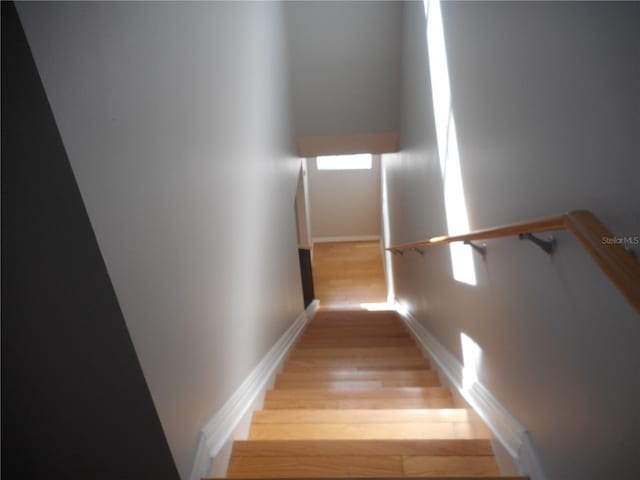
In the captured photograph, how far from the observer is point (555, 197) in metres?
0.95

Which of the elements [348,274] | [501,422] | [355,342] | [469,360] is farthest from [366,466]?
[348,274]

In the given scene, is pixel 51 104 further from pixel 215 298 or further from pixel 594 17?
pixel 594 17

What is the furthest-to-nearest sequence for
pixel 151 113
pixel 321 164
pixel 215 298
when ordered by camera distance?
pixel 321 164, pixel 215 298, pixel 151 113

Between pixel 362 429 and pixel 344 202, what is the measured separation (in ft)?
23.9

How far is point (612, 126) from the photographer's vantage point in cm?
74

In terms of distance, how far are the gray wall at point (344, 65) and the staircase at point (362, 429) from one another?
10.9 feet

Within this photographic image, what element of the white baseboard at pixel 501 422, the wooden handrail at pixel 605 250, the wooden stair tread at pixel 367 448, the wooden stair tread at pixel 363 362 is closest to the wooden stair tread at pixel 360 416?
the white baseboard at pixel 501 422

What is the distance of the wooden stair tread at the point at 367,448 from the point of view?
1.35 meters

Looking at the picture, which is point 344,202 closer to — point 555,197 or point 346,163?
point 346,163

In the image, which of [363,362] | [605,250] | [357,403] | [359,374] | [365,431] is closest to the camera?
[605,250]

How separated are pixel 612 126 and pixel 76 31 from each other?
1142mm

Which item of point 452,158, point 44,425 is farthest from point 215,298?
point 452,158

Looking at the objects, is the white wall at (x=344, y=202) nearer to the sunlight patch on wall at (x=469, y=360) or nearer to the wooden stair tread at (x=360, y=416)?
the sunlight patch on wall at (x=469, y=360)

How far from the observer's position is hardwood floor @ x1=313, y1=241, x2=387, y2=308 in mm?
7230
